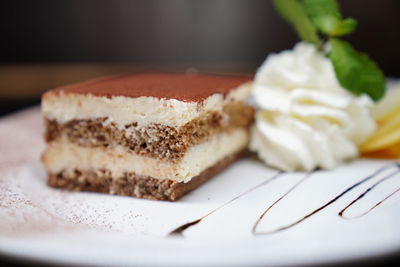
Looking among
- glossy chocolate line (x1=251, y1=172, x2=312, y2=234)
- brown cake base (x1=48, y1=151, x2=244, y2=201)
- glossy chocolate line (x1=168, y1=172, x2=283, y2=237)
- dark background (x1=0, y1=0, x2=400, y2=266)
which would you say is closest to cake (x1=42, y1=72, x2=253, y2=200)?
brown cake base (x1=48, y1=151, x2=244, y2=201)

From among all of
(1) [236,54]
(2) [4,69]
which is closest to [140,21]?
(1) [236,54]

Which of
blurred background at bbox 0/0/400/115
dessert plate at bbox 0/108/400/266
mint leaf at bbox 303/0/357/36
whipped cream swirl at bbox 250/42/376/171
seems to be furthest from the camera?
blurred background at bbox 0/0/400/115

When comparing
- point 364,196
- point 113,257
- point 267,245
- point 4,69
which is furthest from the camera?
point 4,69

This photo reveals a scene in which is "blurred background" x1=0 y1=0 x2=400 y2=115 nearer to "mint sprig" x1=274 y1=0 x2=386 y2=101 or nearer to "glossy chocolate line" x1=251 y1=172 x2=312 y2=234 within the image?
"mint sprig" x1=274 y1=0 x2=386 y2=101

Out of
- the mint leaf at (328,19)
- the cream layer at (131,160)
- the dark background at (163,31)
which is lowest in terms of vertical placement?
the cream layer at (131,160)

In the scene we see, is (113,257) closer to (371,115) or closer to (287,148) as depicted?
(287,148)

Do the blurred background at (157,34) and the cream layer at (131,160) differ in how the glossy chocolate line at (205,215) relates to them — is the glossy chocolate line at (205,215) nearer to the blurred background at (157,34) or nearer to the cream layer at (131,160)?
the cream layer at (131,160)

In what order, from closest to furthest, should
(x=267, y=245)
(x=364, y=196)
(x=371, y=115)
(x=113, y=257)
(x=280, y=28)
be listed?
(x=113, y=257) → (x=267, y=245) → (x=364, y=196) → (x=371, y=115) → (x=280, y=28)

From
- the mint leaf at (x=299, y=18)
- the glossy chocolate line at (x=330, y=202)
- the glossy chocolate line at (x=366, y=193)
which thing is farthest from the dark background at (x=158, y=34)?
the glossy chocolate line at (x=366, y=193)
